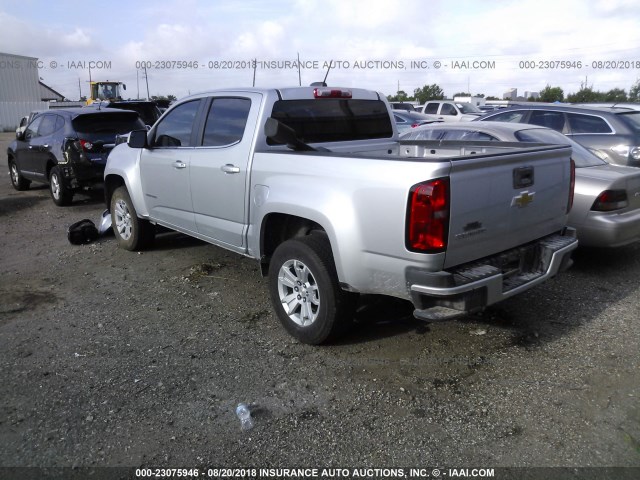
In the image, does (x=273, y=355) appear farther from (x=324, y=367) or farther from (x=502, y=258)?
(x=502, y=258)

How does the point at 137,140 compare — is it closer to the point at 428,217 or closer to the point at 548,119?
the point at 428,217

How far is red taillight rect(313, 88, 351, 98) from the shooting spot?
189 inches

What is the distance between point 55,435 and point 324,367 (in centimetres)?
172

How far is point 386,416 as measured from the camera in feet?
10.7

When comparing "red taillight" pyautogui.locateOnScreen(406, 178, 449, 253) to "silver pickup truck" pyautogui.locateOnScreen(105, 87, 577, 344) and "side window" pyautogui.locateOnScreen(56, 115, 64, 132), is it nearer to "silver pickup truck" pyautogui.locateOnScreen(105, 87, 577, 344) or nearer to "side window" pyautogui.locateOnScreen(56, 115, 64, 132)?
"silver pickup truck" pyautogui.locateOnScreen(105, 87, 577, 344)

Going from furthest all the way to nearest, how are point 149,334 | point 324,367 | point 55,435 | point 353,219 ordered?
point 149,334 → point 324,367 → point 353,219 → point 55,435

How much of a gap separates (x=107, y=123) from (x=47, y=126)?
141 centimetres

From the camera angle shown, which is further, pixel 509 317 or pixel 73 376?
pixel 509 317

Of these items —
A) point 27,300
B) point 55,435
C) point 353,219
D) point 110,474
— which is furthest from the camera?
point 27,300

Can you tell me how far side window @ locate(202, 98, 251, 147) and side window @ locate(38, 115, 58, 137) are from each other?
21.4 feet

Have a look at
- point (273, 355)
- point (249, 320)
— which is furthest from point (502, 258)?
point (249, 320)

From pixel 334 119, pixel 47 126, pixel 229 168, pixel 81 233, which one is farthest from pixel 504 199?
pixel 47 126

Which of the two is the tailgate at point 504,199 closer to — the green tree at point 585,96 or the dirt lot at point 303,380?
the dirt lot at point 303,380

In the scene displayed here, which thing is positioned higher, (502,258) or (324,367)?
(502,258)
